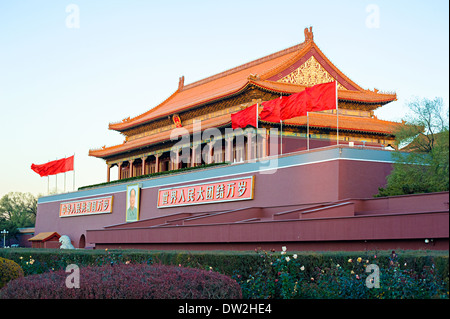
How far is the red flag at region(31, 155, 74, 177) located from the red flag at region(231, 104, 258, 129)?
691 inches

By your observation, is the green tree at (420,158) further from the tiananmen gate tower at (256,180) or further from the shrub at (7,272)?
the shrub at (7,272)

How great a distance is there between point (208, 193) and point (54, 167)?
60.2 ft

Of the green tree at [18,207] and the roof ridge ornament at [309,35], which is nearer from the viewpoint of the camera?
the roof ridge ornament at [309,35]

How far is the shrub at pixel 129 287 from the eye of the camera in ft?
31.6

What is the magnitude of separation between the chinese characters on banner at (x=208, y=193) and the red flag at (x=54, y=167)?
12.0 meters

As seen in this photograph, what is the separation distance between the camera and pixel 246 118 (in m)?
29.0

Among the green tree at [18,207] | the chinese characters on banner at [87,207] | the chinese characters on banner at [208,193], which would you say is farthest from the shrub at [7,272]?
the green tree at [18,207]

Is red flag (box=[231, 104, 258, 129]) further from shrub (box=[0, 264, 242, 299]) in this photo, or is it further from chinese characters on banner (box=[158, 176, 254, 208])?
shrub (box=[0, 264, 242, 299])

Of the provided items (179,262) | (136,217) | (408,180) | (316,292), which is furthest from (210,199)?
(316,292)

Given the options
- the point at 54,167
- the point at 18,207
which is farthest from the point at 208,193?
the point at 18,207

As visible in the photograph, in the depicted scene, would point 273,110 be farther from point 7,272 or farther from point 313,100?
point 7,272

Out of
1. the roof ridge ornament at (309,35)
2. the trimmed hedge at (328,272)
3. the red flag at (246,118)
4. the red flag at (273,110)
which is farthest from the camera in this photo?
the roof ridge ornament at (309,35)

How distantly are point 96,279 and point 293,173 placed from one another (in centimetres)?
1600
